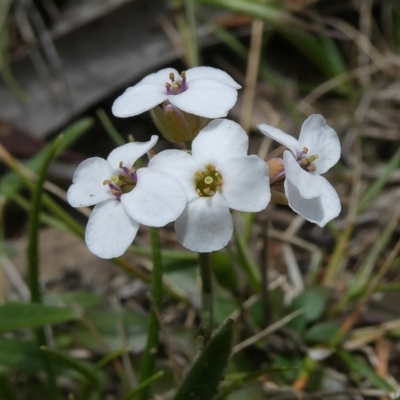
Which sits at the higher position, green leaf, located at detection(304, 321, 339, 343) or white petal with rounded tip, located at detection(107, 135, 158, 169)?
white petal with rounded tip, located at detection(107, 135, 158, 169)

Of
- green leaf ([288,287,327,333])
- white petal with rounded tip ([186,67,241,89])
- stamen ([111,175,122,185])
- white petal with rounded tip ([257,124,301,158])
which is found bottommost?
green leaf ([288,287,327,333])

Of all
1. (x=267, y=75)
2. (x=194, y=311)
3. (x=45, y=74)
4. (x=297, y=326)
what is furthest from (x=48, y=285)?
(x=267, y=75)

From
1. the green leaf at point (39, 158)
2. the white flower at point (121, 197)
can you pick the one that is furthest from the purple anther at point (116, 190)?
the green leaf at point (39, 158)

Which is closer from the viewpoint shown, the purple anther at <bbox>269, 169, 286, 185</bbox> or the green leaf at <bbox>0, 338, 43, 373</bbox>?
the purple anther at <bbox>269, 169, 286, 185</bbox>

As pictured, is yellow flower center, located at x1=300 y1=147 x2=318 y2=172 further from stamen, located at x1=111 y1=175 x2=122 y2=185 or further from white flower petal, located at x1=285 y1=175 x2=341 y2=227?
stamen, located at x1=111 y1=175 x2=122 y2=185

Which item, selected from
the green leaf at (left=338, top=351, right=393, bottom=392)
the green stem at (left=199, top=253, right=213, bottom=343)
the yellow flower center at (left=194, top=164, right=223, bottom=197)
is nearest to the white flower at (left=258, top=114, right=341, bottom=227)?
the yellow flower center at (left=194, top=164, right=223, bottom=197)

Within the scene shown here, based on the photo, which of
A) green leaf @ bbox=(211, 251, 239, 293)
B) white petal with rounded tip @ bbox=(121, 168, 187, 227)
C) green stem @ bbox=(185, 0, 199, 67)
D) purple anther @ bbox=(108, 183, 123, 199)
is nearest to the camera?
white petal with rounded tip @ bbox=(121, 168, 187, 227)

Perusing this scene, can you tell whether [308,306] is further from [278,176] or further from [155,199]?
[155,199]
